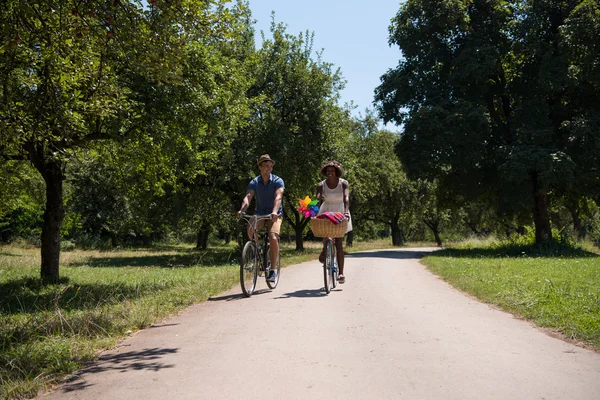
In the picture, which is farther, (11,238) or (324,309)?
(11,238)

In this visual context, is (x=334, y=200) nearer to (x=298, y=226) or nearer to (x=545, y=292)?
(x=545, y=292)

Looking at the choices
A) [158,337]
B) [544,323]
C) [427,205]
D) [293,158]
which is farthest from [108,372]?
[427,205]

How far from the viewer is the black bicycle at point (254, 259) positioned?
26.3 feet

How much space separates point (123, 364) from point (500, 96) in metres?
24.7

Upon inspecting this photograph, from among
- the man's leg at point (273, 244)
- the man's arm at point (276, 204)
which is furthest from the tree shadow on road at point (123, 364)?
the man's leg at point (273, 244)

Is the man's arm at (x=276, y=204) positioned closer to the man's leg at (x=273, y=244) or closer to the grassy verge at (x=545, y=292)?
the man's leg at (x=273, y=244)

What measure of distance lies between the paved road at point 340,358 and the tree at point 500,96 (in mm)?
16202

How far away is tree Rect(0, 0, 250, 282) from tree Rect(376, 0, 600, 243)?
1321 centimetres

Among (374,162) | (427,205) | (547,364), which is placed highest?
(374,162)

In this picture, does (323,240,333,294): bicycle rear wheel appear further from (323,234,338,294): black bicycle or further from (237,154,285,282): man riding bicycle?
(237,154,285,282): man riding bicycle

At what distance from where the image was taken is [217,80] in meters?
12.9

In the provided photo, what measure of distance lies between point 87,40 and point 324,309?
17.7ft

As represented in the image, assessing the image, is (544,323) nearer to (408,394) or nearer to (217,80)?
(408,394)

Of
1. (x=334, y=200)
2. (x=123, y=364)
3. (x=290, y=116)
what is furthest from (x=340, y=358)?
(x=290, y=116)
